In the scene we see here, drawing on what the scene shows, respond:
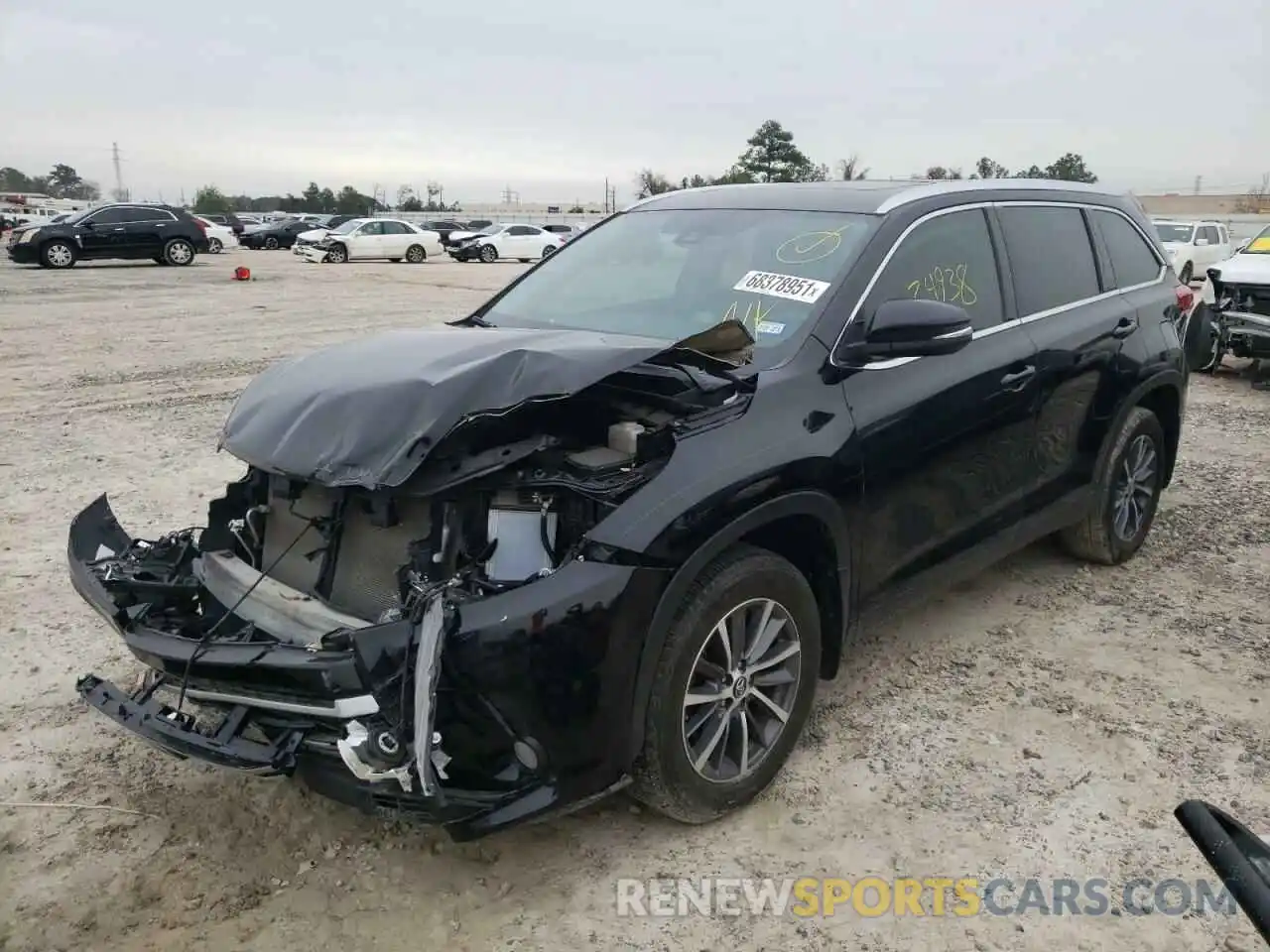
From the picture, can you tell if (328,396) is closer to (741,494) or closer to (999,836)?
(741,494)

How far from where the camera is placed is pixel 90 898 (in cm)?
273

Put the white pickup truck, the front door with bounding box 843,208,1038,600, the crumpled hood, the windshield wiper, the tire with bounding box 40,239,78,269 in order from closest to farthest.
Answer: the crumpled hood < the front door with bounding box 843,208,1038,600 < the windshield wiper < the white pickup truck < the tire with bounding box 40,239,78,269

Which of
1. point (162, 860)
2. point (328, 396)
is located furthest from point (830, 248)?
point (162, 860)

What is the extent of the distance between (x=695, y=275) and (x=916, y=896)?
2311 mm

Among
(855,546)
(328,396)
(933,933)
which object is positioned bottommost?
(933,933)

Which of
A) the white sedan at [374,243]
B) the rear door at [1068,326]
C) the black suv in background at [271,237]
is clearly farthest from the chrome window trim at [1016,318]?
the black suv in background at [271,237]

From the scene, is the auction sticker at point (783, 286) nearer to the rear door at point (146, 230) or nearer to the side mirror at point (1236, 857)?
the side mirror at point (1236, 857)

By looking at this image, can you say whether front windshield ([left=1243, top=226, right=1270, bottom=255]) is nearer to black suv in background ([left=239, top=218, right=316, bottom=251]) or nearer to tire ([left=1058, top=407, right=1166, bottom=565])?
tire ([left=1058, top=407, right=1166, bottom=565])

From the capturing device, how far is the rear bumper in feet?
7.80

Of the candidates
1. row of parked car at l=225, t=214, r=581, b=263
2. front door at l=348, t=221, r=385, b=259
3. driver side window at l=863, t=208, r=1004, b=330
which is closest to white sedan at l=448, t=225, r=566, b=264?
row of parked car at l=225, t=214, r=581, b=263

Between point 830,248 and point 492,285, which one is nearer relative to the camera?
point 830,248

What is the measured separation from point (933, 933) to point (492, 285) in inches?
808

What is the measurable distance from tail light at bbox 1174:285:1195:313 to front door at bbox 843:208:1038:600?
1.82m

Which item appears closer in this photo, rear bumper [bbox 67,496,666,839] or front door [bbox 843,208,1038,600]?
rear bumper [bbox 67,496,666,839]
